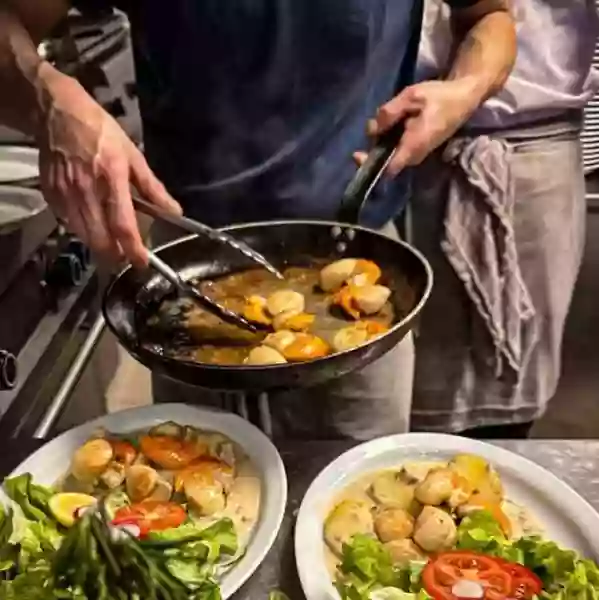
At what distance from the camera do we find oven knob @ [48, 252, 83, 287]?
1520 millimetres

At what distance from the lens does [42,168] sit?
0.95 m

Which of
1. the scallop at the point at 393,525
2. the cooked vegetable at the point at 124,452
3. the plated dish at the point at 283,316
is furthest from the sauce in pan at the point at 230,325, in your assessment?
the scallop at the point at 393,525

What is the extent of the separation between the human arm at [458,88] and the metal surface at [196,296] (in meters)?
0.25

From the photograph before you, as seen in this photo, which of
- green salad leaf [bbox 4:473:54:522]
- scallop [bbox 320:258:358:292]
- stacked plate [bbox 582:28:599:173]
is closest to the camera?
green salad leaf [bbox 4:473:54:522]

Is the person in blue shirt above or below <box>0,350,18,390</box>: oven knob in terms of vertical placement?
above

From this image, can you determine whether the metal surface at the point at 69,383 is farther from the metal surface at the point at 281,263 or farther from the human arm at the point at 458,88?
the human arm at the point at 458,88

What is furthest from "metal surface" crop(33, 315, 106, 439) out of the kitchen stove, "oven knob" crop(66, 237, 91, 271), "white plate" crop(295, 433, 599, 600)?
"white plate" crop(295, 433, 599, 600)

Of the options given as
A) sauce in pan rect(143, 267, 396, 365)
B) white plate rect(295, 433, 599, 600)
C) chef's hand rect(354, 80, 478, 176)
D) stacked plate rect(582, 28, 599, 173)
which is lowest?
stacked plate rect(582, 28, 599, 173)

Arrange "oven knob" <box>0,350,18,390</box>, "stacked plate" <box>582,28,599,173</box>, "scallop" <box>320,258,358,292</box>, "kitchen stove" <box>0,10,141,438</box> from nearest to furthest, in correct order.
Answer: "scallop" <box>320,258,358,292</box>, "oven knob" <box>0,350,18,390</box>, "kitchen stove" <box>0,10,141,438</box>, "stacked plate" <box>582,28,599,173</box>

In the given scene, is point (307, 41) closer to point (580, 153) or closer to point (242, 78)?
point (242, 78)

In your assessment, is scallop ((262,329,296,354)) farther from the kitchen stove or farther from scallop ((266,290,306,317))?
the kitchen stove

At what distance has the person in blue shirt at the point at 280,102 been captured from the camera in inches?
39.4

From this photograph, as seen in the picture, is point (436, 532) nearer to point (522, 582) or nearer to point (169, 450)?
point (522, 582)

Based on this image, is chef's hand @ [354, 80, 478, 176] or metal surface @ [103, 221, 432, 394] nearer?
metal surface @ [103, 221, 432, 394]
